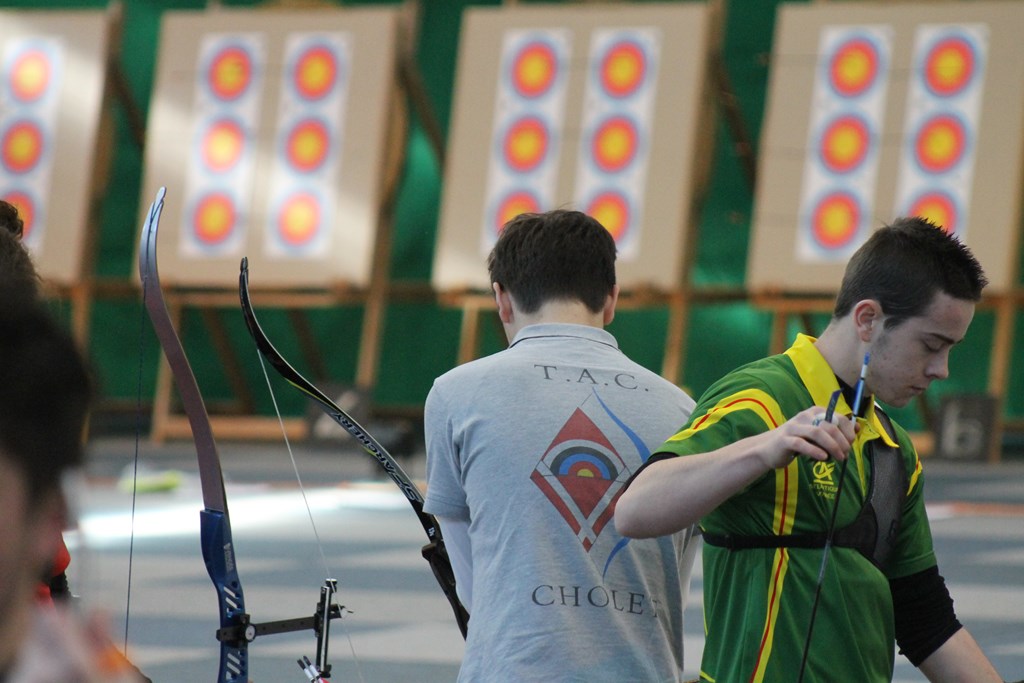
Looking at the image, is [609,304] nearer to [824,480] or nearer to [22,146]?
[824,480]

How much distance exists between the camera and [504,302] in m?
1.64

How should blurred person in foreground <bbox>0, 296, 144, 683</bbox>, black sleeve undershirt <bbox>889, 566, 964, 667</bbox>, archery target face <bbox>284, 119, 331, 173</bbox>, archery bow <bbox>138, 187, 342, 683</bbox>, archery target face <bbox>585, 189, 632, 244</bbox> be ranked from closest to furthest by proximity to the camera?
blurred person in foreground <bbox>0, 296, 144, 683</bbox> → black sleeve undershirt <bbox>889, 566, 964, 667</bbox> → archery bow <bbox>138, 187, 342, 683</bbox> → archery target face <bbox>585, 189, 632, 244</bbox> → archery target face <bbox>284, 119, 331, 173</bbox>

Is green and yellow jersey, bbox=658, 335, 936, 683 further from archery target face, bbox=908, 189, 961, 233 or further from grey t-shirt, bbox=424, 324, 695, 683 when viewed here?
archery target face, bbox=908, 189, 961, 233

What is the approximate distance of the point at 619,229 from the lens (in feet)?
24.9

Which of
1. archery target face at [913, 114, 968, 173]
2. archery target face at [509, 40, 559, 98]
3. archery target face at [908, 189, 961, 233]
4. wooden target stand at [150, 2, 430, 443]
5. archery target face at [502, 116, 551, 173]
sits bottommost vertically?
wooden target stand at [150, 2, 430, 443]

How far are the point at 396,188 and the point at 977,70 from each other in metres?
2.97

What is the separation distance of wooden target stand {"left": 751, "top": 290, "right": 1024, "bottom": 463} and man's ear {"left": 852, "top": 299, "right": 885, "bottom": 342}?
5530mm

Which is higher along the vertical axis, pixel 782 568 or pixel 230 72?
pixel 230 72

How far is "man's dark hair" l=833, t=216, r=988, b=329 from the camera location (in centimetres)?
144

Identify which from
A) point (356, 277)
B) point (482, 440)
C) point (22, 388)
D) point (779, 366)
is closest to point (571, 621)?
point (482, 440)

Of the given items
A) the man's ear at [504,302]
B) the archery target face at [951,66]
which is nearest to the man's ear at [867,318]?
the man's ear at [504,302]

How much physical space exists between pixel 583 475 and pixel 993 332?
6.46 m

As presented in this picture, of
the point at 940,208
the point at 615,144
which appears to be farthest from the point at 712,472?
the point at 615,144

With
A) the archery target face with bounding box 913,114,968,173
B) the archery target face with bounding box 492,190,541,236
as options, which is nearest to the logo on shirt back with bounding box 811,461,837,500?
the archery target face with bounding box 913,114,968,173
